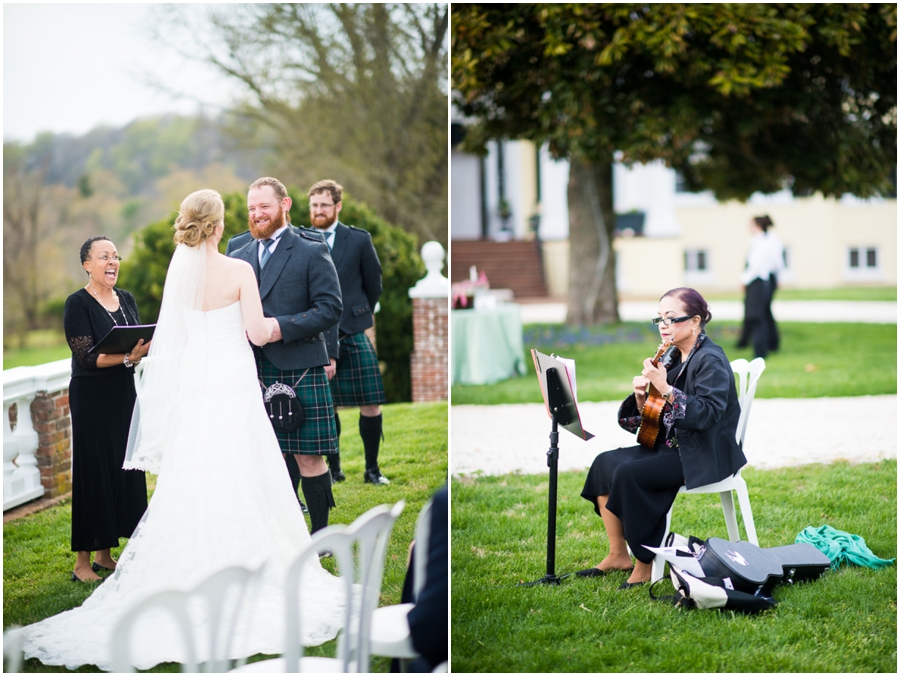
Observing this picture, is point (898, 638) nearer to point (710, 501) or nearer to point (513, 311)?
point (710, 501)

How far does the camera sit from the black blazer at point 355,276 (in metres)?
3.87

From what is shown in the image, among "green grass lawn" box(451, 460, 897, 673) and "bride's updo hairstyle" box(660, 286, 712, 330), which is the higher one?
"bride's updo hairstyle" box(660, 286, 712, 330)

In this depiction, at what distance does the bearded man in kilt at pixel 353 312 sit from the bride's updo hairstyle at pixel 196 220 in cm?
58

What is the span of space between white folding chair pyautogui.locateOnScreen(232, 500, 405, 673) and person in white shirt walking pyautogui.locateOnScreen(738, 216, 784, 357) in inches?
360

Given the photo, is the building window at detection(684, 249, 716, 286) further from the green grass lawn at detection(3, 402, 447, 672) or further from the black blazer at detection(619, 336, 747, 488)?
the green grass lawn at detection(3, 402, 447, 672)

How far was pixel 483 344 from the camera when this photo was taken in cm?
985

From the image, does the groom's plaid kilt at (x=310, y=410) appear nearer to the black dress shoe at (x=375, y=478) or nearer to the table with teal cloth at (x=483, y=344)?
the black dress shoe at (x=375, y=478)

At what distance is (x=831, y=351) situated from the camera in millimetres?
11578

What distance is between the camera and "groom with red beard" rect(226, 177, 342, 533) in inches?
140

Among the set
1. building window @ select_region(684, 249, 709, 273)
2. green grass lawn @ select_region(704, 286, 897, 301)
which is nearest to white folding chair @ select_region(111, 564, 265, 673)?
green grass lawn @ select_region(704, 286, 897, 301)

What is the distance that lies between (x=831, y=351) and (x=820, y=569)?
8.01 meters

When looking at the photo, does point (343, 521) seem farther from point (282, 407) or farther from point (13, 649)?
point (13, 649)

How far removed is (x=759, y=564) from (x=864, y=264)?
74.1 feet

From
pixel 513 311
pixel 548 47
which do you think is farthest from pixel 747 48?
pixel 513 311
